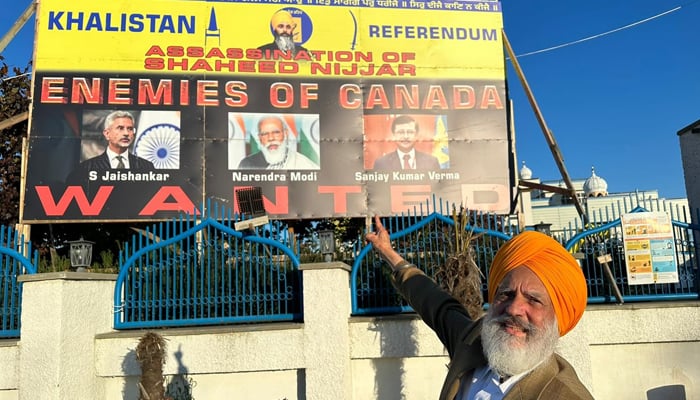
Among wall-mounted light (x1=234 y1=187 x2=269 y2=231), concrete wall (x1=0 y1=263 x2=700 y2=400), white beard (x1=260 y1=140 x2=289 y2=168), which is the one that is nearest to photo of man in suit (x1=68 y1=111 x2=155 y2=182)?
white beard (x1=260 y1=140 x2=289 y2=168)

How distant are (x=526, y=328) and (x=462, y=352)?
316 millimetres

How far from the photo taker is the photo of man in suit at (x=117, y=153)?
8609 millimetres

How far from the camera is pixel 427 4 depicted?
981cm

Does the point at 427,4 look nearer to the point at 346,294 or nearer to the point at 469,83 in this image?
the point at 469,83

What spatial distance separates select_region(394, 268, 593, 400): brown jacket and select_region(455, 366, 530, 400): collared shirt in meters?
0.02

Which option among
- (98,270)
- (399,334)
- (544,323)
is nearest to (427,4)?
(399,334)

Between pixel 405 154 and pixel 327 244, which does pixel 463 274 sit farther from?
pixel 405 154

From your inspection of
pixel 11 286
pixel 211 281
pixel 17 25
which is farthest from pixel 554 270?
pixel 17 25

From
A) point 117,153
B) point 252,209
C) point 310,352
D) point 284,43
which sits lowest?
point 310,352

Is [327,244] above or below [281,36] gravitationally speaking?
below

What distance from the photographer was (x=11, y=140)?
→ 10148 millimetres

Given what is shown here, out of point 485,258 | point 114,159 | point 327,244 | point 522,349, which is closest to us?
point 522,349

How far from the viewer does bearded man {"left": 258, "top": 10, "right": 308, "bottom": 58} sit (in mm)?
9344

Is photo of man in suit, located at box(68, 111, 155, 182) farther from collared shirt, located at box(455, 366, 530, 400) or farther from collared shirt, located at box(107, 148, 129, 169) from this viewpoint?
collared shirt, located at box(455, 366, 530, 400)
